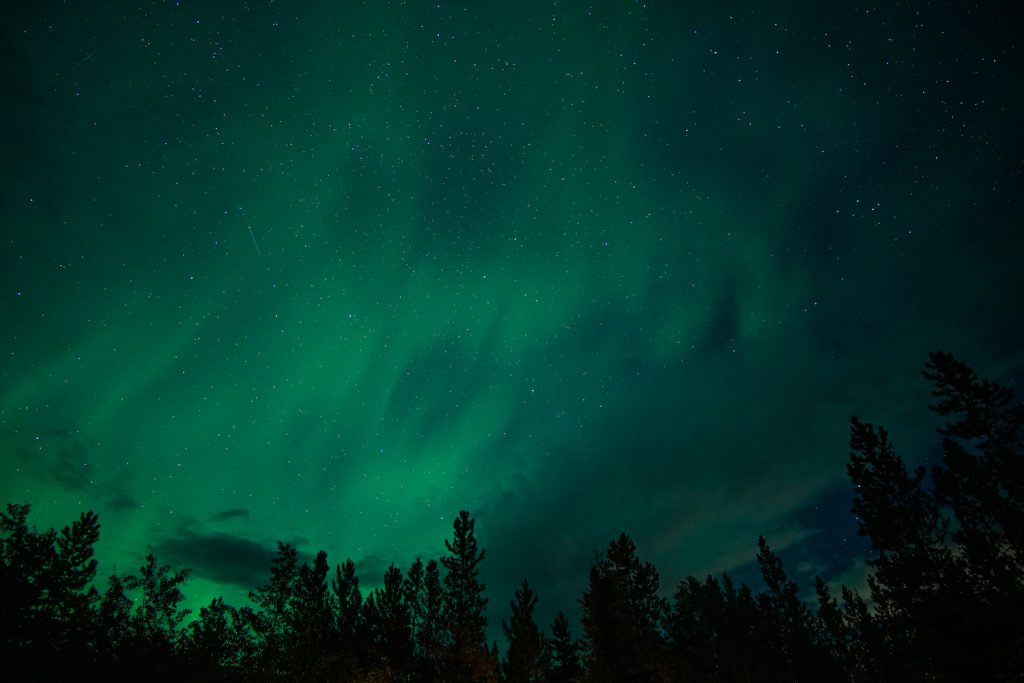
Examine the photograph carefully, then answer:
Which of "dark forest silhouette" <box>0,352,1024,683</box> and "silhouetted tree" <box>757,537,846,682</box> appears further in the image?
"silhouetted tree" <box>757,537,846,682</box>

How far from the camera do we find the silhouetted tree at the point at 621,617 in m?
28.7

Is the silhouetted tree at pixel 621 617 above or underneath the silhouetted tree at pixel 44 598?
underneath

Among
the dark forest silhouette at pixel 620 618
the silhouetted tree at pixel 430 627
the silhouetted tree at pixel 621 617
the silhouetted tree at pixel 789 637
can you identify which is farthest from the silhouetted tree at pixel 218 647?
the silhouetted tree at pixel 789 637

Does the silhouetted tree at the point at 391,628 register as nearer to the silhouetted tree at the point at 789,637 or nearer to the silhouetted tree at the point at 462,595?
the silhouetted tree at the point at 462,595

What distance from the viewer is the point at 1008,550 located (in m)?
22.8

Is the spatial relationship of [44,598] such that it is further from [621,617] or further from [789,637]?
[789,637]

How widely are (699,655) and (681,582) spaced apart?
17888 millimetres

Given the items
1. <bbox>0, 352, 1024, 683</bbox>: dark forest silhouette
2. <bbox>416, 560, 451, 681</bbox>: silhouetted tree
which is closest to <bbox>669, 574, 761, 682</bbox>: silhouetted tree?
<bbox>0, 352, 1024, 683</bbox>: dark forest silhouette

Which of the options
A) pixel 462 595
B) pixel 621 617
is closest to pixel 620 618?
pixel 621 617

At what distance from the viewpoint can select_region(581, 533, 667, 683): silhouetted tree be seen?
28.7 meters

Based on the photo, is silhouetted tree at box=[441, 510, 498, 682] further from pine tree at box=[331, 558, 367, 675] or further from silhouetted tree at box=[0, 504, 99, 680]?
silhouetted tree at box=[0, 504, 99, 680]

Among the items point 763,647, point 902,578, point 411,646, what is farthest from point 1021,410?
point 411,646

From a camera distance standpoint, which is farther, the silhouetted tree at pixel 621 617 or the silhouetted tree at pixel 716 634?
the silhouetted tree at pixel 716 634

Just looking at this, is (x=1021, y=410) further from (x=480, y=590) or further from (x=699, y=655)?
(x=480, y=590)
